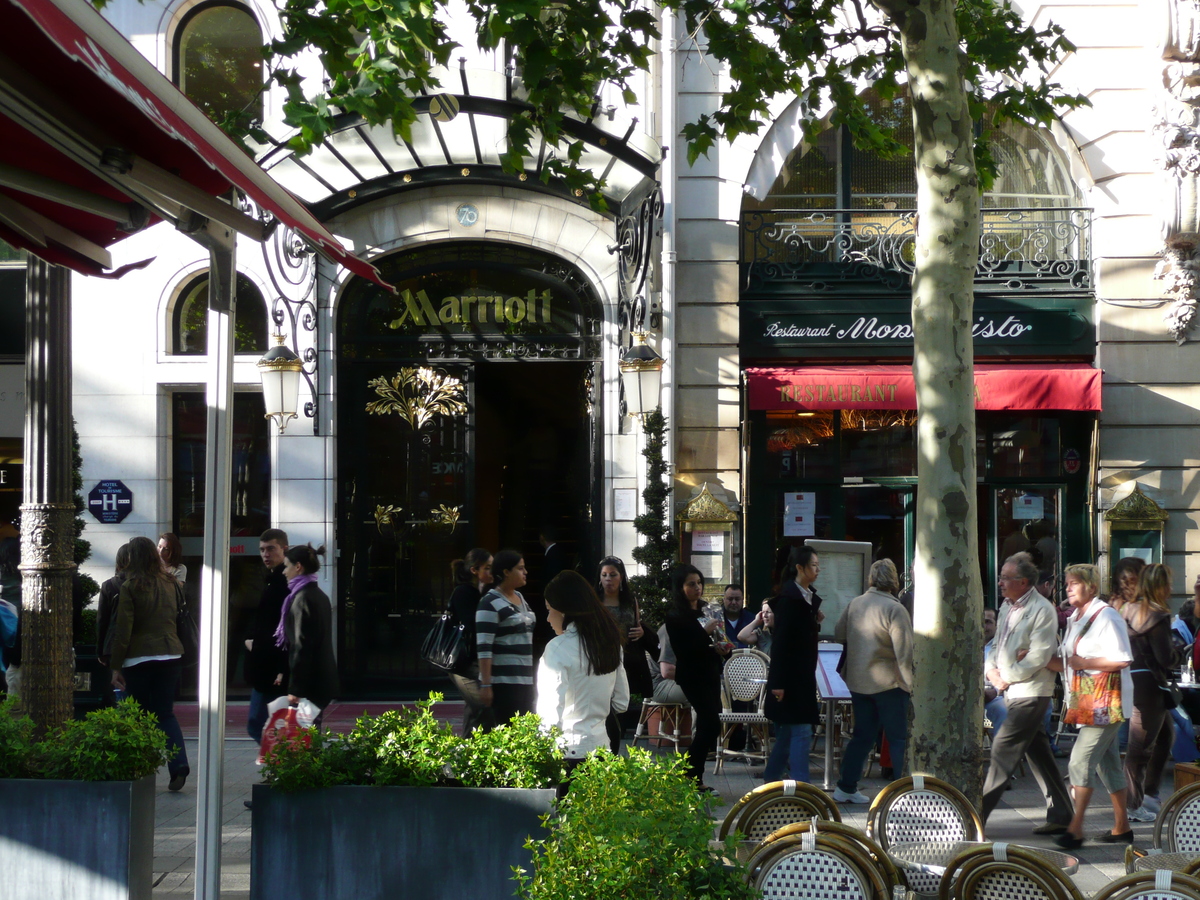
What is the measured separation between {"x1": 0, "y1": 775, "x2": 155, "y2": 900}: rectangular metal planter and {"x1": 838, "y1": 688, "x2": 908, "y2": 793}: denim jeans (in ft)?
17.0

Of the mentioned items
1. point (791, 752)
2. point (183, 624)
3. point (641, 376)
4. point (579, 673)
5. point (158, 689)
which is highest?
point (641, 376)

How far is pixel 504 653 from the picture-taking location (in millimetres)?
7082

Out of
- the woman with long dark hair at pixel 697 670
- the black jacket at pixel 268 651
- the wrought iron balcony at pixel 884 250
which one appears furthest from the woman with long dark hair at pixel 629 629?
the wrought iron balcony at pixel 884 250

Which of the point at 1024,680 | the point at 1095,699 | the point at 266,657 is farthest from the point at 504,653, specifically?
the point at 1095,699

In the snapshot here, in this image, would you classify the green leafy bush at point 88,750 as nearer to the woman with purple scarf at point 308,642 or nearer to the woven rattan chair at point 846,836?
the woman with purple scarf at point 308,642

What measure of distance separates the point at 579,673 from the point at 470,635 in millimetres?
1732

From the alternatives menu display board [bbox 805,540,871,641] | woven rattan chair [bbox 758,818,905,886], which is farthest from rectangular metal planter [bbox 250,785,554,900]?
menu display board [bbox 805,540,871,641]

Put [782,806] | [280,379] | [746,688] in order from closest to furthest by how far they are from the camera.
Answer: [782,806]
[746,688]
[280,379]

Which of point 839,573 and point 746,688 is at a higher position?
point 839,573

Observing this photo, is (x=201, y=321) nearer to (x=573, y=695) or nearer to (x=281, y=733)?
(x=573, y=695)

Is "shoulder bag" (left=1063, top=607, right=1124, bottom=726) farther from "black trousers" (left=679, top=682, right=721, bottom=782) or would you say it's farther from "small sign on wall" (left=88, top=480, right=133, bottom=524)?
"small sign on wall" (left=88, top=480, right=133, bottom=524)

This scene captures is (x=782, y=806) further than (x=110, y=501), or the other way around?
(x=110, y=501)

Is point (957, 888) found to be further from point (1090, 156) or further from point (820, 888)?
point (1090, 156)

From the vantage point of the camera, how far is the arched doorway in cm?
1343
